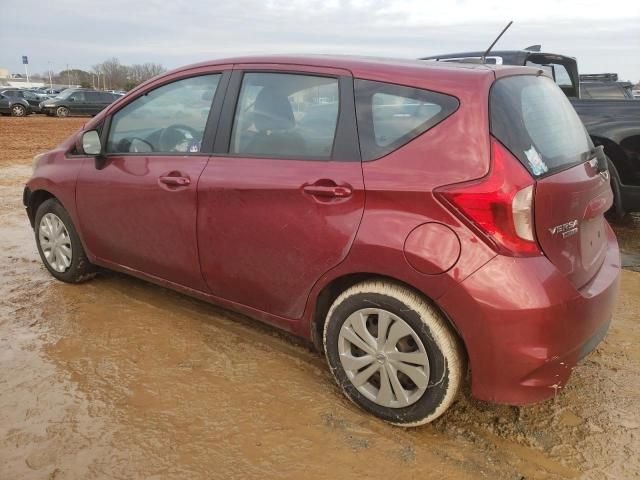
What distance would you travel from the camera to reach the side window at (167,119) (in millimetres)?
3154

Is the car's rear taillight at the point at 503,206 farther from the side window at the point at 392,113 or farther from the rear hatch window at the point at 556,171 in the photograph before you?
the side window at the point at 392,113

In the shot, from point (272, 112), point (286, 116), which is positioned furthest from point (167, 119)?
point (286, 116)

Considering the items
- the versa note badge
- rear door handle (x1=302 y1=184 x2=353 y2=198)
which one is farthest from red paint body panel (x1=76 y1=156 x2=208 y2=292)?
the versa note badge

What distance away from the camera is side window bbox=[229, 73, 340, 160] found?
2.64m

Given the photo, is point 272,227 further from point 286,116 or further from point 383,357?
point 383,357

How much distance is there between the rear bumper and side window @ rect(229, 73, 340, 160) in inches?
37.0

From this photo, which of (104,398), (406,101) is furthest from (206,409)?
(406,101)

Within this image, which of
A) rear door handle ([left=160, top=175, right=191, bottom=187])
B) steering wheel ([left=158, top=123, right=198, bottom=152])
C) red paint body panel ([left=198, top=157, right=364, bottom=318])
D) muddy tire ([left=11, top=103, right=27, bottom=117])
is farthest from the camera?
muddy tire ([left=11, top=103, right=27, bottom=117])

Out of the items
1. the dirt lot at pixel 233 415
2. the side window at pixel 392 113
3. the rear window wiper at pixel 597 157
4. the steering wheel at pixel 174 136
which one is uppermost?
the side window at pixel 392 113

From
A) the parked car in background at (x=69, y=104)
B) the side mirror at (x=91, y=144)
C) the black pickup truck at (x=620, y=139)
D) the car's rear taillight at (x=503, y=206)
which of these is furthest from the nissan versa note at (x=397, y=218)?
the parked car in background at (x=69, y=104)

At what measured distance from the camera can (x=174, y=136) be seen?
3.30 metres

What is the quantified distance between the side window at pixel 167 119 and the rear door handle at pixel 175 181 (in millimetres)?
179

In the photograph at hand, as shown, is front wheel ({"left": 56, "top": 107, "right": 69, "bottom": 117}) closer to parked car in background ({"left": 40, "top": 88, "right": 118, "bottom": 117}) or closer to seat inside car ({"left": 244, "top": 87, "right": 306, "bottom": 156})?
parked car in background ({"left": 40, "top": 88, "right": 118, "bottom": 117})

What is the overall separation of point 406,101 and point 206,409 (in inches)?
68.1
